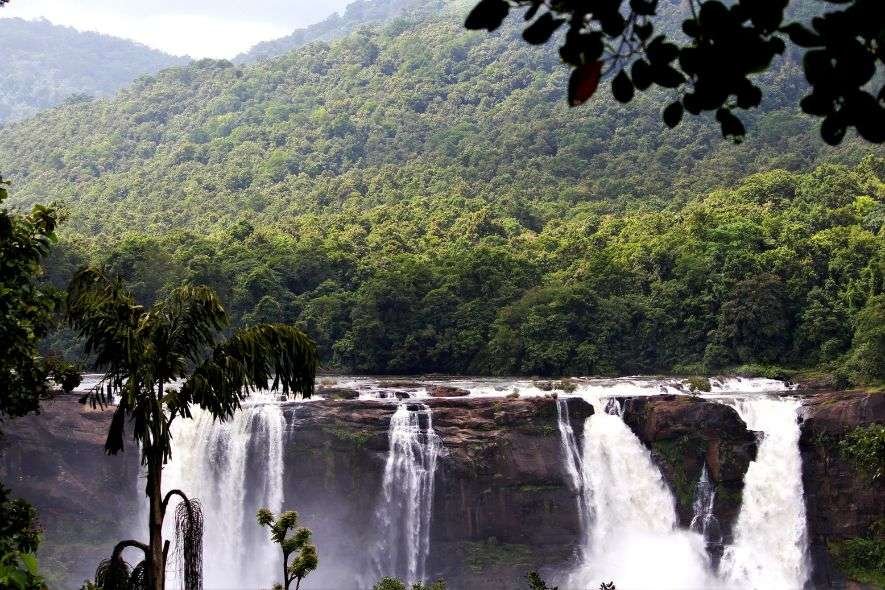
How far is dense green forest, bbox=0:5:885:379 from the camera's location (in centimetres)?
4344

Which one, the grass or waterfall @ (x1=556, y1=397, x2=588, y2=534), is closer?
the grass

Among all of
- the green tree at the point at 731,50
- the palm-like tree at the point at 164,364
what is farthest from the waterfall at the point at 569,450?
the green tree at the point at 731,50

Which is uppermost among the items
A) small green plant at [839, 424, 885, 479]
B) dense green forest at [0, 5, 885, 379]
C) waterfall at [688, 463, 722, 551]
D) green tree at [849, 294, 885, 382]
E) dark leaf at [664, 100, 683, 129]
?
dense green forest at [0, 5, 885, 379]

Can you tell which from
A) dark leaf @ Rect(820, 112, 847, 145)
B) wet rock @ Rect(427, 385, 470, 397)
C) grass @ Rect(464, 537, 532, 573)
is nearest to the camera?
dark leaf @ Rect(820, 112, 847, 145)

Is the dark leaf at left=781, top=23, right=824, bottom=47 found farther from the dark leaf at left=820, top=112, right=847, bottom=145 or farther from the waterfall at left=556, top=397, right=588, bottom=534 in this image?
the waterfall at left=556, top=397, right=588, bottom=534

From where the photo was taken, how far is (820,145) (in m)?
68.1

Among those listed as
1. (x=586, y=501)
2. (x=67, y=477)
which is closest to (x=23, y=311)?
(x=67, y=477)

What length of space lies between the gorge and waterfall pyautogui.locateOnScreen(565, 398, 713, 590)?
5 cm

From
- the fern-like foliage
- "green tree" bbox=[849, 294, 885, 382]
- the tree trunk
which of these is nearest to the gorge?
"green tree" bbox=[849, 294, 885, 382]

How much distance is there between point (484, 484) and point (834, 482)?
30.9ft

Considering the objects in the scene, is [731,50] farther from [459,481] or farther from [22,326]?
[459,481]

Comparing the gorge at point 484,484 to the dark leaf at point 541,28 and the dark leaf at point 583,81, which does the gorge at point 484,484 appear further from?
the dark leaf at point 541,28

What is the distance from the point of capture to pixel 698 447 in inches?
1318

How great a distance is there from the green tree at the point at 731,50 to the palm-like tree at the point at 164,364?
19.8 feet
